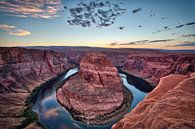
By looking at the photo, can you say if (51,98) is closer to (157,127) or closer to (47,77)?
(47,77)

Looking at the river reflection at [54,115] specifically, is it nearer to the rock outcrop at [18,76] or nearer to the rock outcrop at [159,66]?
the rock outcrop at [18,76]

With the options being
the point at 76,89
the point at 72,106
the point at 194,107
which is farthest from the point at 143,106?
the point at 76,89

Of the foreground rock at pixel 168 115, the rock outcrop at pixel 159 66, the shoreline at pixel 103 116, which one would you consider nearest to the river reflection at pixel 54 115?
the shoreline at pixel 103 116

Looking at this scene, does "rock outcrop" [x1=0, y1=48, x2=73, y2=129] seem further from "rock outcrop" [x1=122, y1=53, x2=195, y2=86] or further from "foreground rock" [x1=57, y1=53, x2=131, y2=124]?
"rock outcrop" [x1=122, y1=53, x2=195, y2=86]

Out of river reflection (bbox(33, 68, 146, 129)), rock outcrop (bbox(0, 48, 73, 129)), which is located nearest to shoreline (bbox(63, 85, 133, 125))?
river reflection (bbox(33, 68, 146, 129))

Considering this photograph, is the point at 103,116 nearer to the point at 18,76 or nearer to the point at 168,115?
the point at 168,115

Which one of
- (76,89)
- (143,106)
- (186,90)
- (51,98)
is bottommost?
(51,98)
